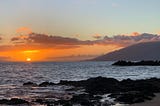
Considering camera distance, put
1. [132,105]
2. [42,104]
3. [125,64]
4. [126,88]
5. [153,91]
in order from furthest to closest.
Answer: [125,64], [126,88], [153,91], [42,104], [132,105]

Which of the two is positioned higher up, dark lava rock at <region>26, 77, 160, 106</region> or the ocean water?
dark lava rock at <region>26, 77, 160, 106</region>

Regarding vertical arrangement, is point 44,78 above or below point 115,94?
below

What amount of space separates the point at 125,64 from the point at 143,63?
11.9m

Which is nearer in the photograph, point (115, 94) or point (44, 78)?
point (115, 94)

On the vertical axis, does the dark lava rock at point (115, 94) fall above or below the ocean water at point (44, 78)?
above

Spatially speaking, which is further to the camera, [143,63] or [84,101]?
[143,63]

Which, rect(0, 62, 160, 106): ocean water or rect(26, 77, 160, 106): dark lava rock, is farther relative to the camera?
rect(0, 62, 160, 106): ocean water

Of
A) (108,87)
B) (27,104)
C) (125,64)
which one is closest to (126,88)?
(108,87)

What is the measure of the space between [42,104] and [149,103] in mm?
9796

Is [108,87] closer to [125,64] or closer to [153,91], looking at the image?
[153,91]

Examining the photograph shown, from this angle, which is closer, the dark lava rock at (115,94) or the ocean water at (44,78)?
the dark lava rock at (115,94)

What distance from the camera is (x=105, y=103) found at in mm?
31266

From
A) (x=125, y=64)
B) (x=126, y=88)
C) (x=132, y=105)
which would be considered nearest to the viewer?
(x=132, y=105)

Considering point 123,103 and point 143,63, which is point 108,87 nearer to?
point 123,103
